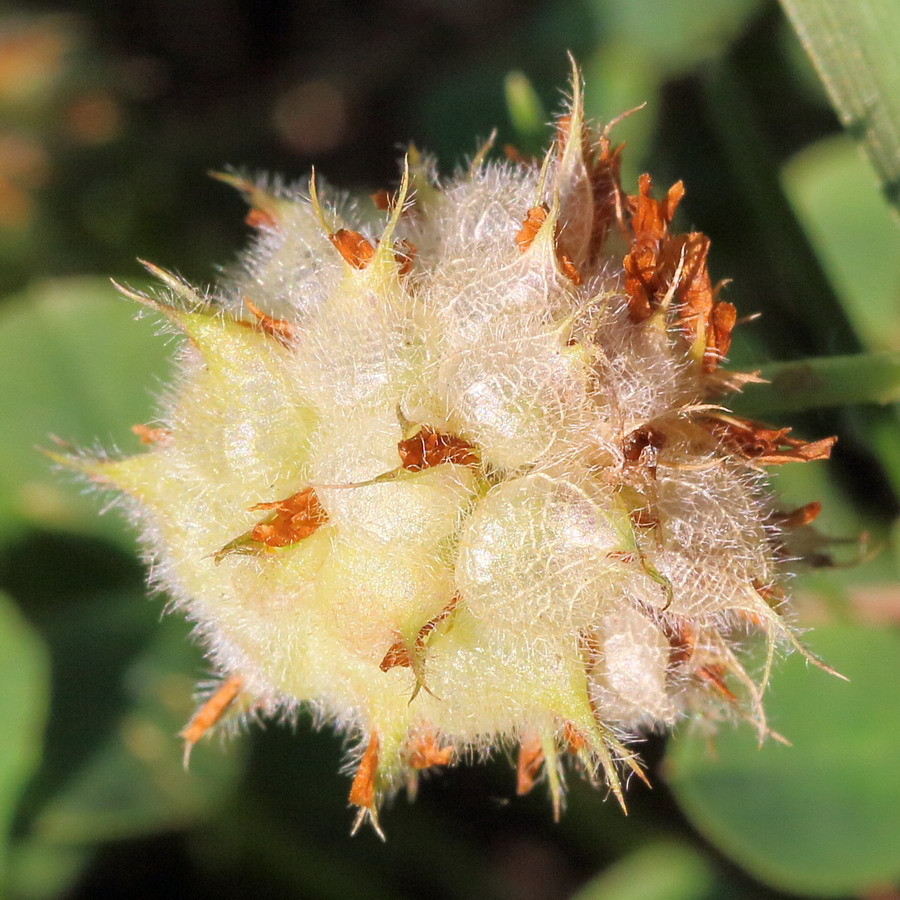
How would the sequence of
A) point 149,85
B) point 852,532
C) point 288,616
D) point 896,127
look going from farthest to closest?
point 149,85 < point 852,532 < point 896,127 < point 288,616

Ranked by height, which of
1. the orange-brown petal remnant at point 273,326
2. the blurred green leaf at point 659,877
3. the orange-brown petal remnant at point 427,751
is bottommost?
the blurred green leaf at point 659,877

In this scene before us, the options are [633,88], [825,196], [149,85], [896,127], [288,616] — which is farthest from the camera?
[149,85]

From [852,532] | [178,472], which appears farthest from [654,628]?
[852,532]

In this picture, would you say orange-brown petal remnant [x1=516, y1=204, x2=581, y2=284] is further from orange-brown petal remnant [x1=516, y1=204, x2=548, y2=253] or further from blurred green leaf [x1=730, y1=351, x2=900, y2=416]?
blurred green leaf [x1=730, y1=351, x2=900, y2=416]

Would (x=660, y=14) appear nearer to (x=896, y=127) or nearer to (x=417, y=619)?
(x=896, y=127)

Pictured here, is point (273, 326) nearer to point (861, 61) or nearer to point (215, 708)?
point (215, 708)

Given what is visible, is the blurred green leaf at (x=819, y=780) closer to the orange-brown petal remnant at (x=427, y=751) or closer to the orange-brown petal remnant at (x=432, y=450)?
the orange-brown petal remnant at (x=427, y=751)

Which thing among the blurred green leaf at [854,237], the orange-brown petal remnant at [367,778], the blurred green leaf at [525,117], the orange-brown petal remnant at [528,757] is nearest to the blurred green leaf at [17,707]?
the orange-brown petal remnant at [367,778]
